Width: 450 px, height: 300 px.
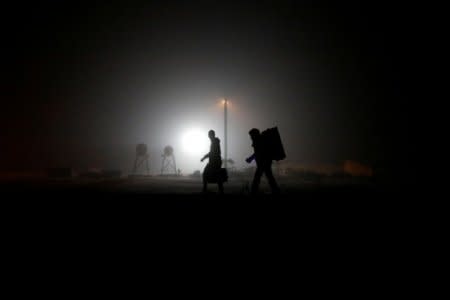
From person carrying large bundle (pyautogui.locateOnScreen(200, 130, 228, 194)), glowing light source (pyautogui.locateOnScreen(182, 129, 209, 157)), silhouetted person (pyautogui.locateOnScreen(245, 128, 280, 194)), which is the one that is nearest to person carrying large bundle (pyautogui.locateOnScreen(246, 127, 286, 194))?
silhouetted person (pyautogui.locateOnScreen(245, 128, 280, 194))

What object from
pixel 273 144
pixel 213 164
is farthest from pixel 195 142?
pixel 273 144

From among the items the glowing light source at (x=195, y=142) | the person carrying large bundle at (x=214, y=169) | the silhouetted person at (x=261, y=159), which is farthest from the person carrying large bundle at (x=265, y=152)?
the glowing light source at (x=195, y=142)

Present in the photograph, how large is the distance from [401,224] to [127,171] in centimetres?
3299

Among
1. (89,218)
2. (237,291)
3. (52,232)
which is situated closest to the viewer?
(237,291)

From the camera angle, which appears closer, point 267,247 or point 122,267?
point 122,267

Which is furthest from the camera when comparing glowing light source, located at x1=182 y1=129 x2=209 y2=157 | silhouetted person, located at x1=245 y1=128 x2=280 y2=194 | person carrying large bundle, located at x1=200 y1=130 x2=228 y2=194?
glowing light source, located at x1=182 y1=129 x2=209 y2=157

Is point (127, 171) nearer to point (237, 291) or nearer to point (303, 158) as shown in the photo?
point (303, 158)

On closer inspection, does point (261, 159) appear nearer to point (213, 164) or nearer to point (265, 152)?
point (265, 152)

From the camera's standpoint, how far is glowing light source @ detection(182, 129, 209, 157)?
128 feet

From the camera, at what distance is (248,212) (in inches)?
280

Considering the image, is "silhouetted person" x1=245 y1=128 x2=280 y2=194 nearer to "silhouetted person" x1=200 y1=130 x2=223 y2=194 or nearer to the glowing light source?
"silhouetted person" x1=200 y1=130 x2=223 y2=194

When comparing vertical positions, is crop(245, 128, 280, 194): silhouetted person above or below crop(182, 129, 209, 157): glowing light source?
below

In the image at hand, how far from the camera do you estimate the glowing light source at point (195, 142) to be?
3906cm

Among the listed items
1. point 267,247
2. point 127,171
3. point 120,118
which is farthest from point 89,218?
point 120,118
